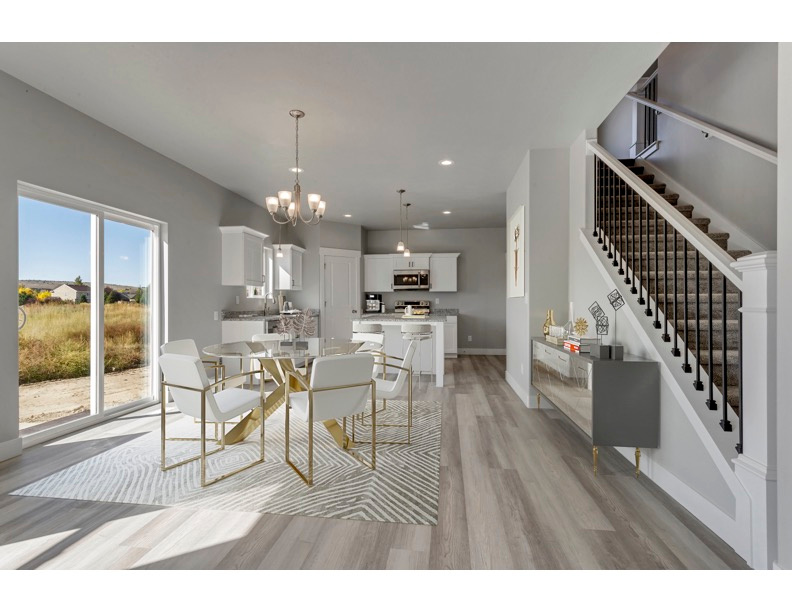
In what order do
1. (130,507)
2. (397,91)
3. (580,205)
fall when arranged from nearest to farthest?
(130,507)
(397,91)
(580,205)

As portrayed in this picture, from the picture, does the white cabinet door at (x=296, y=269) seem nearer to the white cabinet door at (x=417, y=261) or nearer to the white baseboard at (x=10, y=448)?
the white cabinet door at (x=417, y=261)

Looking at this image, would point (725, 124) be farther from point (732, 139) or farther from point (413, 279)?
point (413, 279)

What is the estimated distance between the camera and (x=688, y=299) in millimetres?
3072

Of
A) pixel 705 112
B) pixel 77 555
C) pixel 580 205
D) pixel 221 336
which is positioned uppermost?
pixel 705 112

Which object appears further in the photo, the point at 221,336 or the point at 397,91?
the point at 221,336

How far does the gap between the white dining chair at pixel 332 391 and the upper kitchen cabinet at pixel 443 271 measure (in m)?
6.57

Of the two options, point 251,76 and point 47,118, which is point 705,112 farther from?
point 47,118

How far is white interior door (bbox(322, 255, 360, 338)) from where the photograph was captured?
8.23m

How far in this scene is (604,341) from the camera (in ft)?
10.9

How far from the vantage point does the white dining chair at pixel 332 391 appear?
2.43 m

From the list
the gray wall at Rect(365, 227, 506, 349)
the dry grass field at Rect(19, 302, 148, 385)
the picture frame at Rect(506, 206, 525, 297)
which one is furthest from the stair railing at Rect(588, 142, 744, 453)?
the gray wall at Rect(365, 227, 506, 349)

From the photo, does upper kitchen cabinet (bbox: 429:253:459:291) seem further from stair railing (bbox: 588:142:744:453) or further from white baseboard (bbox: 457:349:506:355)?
stair railing (bbox: 588:142:744:453)
